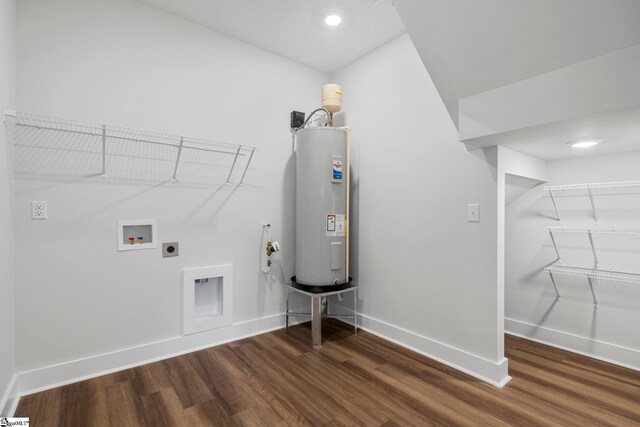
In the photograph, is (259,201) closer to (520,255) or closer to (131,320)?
(131,320)

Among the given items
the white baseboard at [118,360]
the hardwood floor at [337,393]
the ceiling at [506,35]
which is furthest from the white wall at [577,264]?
the white baseboard at [118,360]

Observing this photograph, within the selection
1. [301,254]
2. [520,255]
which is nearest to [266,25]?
[301,254]

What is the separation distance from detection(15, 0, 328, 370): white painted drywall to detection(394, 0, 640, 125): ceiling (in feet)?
5.43

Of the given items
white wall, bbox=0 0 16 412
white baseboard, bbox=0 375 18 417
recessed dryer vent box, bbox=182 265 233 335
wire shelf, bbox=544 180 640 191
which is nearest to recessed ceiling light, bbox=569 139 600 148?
wire shelf, bbox=544 180 640 191

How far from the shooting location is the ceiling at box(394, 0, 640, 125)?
126cm

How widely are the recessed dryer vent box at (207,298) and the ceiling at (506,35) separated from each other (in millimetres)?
2227

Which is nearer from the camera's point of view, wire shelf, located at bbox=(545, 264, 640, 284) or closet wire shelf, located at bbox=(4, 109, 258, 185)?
closet wire shelf, located at bbox=(4, 109, 258, 185)

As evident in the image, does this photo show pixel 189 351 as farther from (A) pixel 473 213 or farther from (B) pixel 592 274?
(B) pixel 592 274

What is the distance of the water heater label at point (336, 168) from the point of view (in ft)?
9.07

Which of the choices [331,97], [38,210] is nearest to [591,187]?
[331,97]

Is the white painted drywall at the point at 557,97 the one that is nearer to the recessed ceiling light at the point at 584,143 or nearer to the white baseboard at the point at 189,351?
the recessed ceiling light at the point at 584,143

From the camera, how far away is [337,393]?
193cm

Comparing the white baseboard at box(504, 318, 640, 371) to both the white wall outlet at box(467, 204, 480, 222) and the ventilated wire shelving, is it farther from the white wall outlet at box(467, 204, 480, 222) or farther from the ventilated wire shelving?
the white wall outlet at box(467, 204, 480, 222)

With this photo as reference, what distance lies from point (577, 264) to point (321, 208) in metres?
2.17
